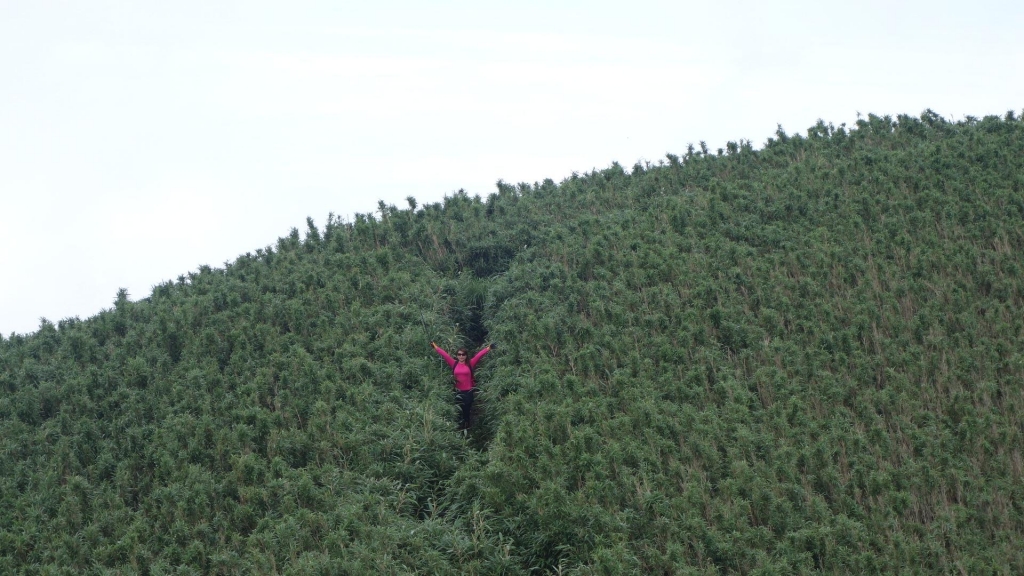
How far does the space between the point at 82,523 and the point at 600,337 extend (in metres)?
8.02

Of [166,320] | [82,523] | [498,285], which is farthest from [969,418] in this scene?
[166,320]

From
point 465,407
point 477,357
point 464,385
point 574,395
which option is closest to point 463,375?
point 464,385

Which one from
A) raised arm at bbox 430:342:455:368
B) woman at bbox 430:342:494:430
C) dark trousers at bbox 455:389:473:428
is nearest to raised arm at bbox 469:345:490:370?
woman at bbox 430:342:494:430

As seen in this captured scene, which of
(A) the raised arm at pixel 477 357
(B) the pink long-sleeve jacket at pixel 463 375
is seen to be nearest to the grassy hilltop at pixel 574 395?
(B) the pink long-sleeve jacket at pixel 463 375

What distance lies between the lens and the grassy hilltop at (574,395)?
11.0 metres

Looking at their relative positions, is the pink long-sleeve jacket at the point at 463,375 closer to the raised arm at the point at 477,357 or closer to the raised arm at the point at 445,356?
the raised arm at the point at 477,357

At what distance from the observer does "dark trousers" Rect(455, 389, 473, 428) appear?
1424 centimetres

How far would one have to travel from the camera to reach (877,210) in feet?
61.1

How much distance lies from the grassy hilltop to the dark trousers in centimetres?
25

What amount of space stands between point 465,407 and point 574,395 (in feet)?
5.60

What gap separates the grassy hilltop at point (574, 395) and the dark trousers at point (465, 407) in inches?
9.8

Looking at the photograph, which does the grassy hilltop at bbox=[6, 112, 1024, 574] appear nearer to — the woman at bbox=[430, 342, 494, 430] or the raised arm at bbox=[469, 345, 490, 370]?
the woman at bbox=[430, 342, 494, 430]

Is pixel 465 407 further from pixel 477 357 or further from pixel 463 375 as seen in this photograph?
pixel 477 357

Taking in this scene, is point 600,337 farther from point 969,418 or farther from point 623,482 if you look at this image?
point 969,418
